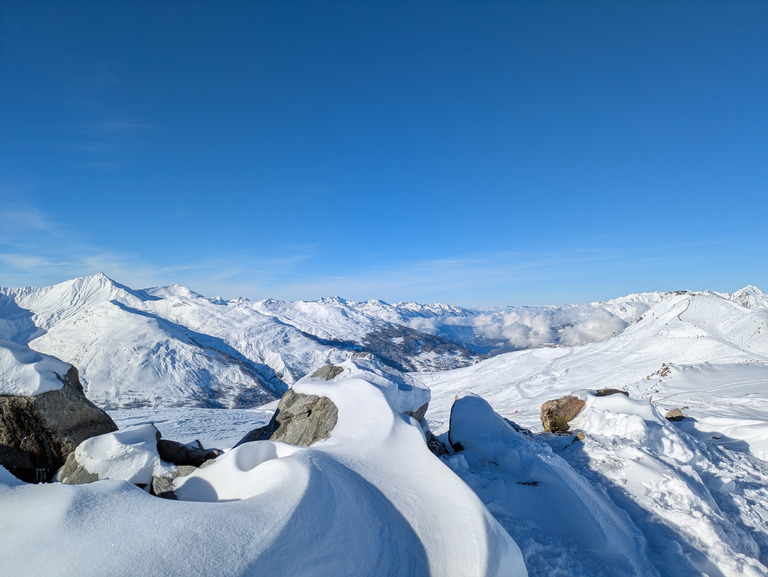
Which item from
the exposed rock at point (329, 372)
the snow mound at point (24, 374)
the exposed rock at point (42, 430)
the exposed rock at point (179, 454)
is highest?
the snow mound at point (24, 374)

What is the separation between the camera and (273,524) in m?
4.68

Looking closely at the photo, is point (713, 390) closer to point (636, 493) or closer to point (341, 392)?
point (636, 493)

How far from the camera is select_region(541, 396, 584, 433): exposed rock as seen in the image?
18562mm

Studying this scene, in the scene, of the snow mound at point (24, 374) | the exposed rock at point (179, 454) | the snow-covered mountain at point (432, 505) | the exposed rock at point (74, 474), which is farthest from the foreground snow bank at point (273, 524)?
the snow mound at point (24, 374)

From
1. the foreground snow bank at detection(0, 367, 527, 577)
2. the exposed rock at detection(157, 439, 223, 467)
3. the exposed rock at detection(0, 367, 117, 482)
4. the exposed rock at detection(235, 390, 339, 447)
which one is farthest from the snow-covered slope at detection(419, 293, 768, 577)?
the exposed rock at detection(0, 367, 117, 482)

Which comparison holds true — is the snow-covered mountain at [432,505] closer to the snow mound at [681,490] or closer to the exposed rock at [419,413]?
the snow mound at [681,490]

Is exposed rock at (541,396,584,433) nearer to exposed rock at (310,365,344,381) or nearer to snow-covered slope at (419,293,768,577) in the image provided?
snow-covered slope at (419,293,768,577)

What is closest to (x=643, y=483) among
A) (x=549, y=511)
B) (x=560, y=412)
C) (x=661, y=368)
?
(x=549, y=511)

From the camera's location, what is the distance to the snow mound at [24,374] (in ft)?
30.3

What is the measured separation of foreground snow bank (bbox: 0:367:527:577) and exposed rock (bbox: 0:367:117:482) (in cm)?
427

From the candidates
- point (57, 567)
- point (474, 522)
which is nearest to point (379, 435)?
point (474, 522)

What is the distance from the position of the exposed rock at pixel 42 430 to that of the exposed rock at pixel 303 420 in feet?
15.1

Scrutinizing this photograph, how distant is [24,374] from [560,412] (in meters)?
20.8

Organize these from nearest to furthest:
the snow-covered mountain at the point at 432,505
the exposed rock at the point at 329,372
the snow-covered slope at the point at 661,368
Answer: the snow-covered mountain at the point at 432,505, the exposed rock at the point at 329,372, the snow-covered slope at the point at 661,368
